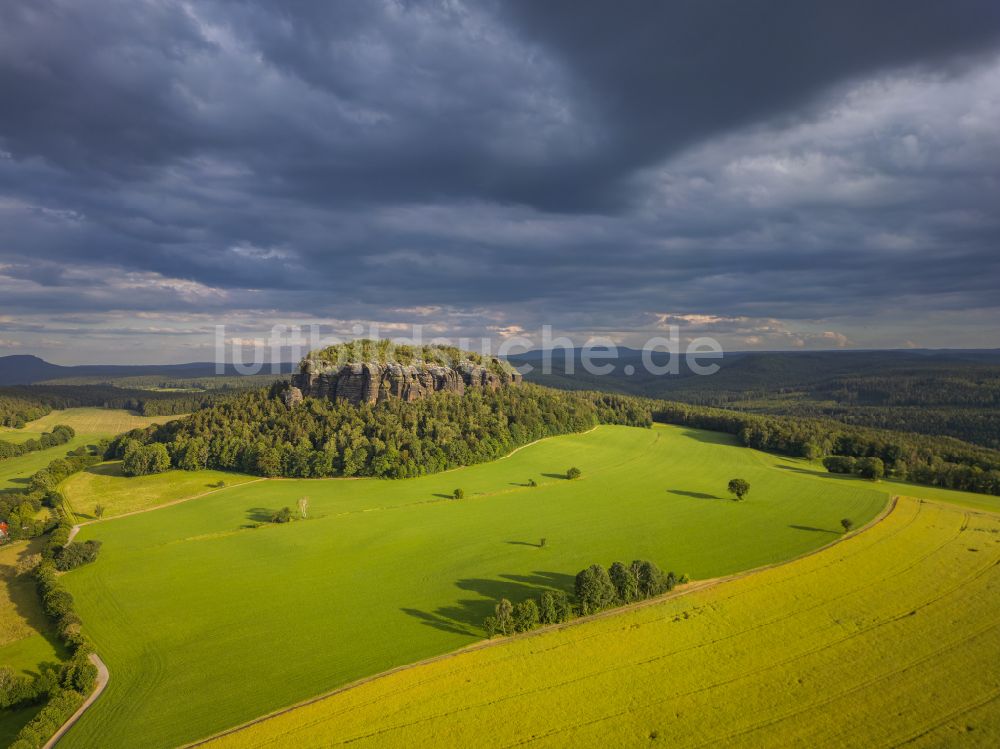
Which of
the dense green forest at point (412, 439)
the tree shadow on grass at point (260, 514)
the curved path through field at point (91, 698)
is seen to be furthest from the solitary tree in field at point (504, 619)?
the dense green forest at point (412, 439)

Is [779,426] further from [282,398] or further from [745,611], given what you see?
[282,398]

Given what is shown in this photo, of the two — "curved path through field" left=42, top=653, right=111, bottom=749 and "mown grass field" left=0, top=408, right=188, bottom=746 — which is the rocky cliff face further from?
"curved path through field" left=42, top=653, right=111, bottom=749

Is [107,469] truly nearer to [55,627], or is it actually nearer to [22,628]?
[22,628]

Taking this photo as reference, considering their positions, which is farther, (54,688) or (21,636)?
(21,636)

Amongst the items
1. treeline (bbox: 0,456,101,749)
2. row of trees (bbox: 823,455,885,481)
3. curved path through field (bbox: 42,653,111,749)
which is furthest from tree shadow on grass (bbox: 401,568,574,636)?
row of trees (bbox: 823,455,885,481)

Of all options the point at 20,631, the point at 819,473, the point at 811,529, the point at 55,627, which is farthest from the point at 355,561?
the point at 819,473

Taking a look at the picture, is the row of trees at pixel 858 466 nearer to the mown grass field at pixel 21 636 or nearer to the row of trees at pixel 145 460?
the mown grass field at pixel 21 636
